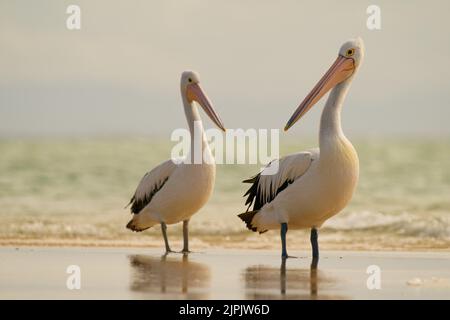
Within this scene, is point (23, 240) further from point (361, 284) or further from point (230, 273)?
point (361, 284)

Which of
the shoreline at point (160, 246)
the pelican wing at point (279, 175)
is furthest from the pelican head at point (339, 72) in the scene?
the shoreline at point (160, 246)

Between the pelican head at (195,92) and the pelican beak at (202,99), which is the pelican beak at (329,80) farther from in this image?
A: the pelican head at (195,92)

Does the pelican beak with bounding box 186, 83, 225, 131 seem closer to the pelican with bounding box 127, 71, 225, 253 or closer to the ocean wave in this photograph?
the pelican with bounding box 127, 71, 225, 253

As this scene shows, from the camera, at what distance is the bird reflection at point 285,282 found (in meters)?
6.64

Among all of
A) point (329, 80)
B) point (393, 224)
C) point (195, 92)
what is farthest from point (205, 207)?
point (329, 80)

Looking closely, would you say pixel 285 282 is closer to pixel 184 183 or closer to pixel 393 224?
pixel 184 183

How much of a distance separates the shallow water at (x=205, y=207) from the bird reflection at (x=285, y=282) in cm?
419

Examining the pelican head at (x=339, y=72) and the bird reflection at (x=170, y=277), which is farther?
the pelican head at (x=339, y=72)

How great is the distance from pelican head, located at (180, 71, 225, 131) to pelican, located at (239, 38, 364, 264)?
167 centimetres

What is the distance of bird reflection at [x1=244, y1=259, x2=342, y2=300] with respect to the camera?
6637 mm

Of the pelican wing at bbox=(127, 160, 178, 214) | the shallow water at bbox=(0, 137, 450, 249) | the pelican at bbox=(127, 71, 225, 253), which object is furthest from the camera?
the shallow water at bbox=(0, 137, 450, 249)

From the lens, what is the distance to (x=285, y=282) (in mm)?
7227

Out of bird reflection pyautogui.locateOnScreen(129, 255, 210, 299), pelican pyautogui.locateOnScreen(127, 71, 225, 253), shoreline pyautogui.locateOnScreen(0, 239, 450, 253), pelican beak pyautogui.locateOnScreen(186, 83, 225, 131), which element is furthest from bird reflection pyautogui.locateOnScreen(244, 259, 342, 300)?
shoreline pyautogui.locateOnScreen(0, 239, 450, 253)

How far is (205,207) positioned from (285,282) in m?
11.3
